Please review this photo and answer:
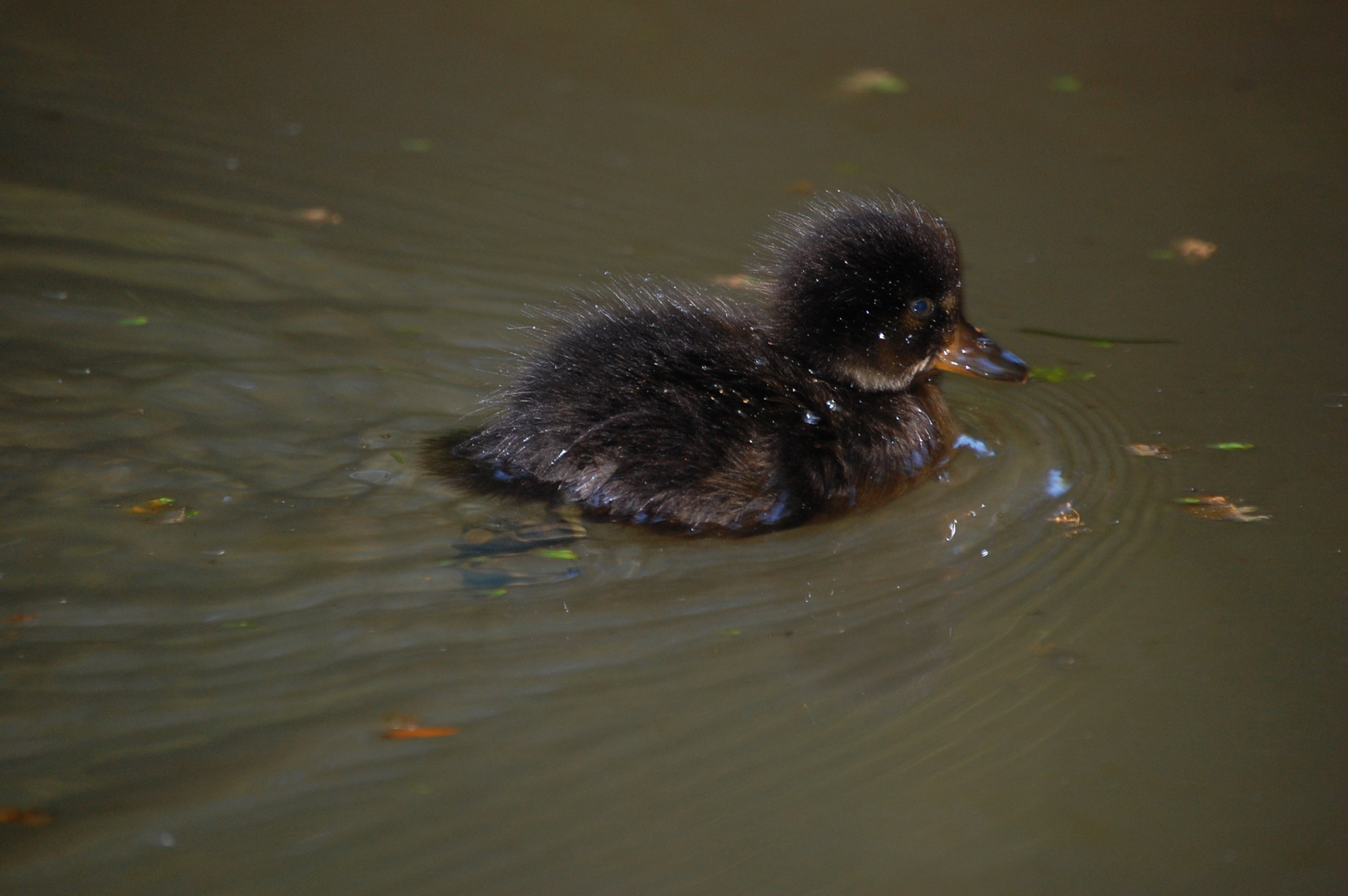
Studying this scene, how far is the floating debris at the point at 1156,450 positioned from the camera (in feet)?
13.0

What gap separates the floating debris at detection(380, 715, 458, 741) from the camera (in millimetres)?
2770

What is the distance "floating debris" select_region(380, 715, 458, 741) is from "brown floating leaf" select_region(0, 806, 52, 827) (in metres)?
0.68

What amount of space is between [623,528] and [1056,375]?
1.85 meters

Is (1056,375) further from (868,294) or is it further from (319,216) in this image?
(319,216)

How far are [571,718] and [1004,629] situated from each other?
45.0 inches

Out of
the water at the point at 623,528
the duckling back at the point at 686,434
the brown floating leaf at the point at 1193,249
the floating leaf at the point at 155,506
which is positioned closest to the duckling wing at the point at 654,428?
the duckling back at the point at 686,434

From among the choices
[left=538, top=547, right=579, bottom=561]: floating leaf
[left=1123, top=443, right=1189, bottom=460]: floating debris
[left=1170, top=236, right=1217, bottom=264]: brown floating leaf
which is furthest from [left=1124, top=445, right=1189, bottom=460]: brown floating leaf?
[left=538, top=547, right=579, bottom=561]: floating leaf

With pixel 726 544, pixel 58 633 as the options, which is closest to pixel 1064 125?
pixel 726 544

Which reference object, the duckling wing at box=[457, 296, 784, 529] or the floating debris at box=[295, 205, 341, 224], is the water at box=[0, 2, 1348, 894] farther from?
the duckling wing at box=[457, 296, 784, 529]

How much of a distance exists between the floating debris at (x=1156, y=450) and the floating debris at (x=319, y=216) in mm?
3536

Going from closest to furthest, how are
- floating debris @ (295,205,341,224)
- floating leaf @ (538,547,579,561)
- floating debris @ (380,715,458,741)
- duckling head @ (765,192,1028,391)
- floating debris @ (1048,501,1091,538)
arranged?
floating debris @ (380,715,458,741), floating leaf @ (538,547,579,561), floating debris @ (1048,501,1091,538), duckling head @ (765,192,1028,391), floating debris @ (295,205,341,224)

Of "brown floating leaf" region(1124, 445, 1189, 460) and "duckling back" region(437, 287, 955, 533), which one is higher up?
"duckling back" region(437, 287, 955, 533)

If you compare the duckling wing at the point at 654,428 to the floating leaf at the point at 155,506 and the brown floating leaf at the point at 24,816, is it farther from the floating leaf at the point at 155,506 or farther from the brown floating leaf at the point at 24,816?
the brown floating leaf at the point at 24,816

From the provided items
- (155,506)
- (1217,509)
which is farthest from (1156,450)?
(155,506)
